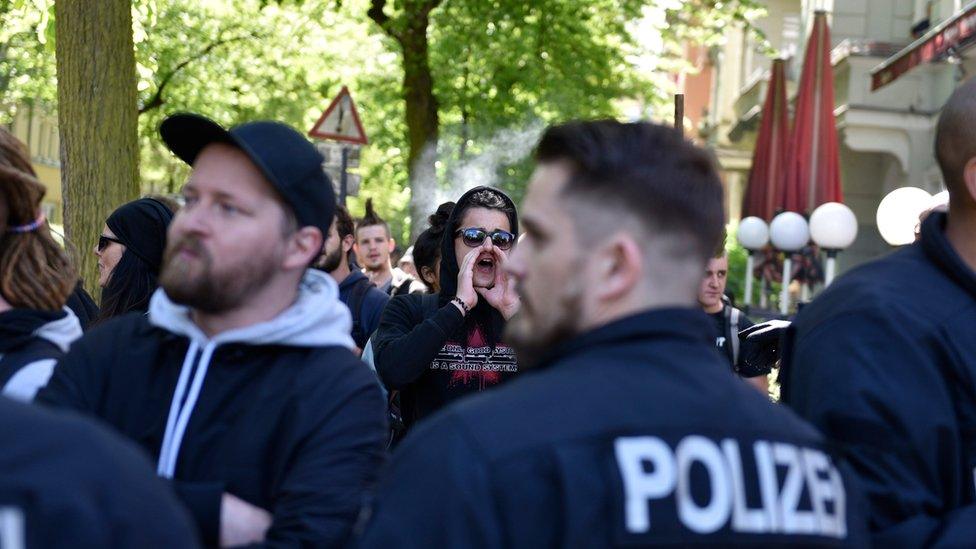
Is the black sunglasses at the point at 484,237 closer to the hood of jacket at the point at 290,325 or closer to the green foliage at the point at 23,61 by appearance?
the hood of jacket at the point at 290,325

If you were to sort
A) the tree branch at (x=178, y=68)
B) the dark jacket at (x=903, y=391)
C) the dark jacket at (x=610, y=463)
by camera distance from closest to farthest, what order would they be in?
1. the dark jacket at (x=610, y=463)
2. the dark jacket at (x=903, y=391)
3. the tree branch at (x=178, y=68)

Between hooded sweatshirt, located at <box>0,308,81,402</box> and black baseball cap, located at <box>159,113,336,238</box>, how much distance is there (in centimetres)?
53

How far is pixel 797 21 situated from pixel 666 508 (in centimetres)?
3600

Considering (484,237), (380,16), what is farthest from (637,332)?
(380,16)

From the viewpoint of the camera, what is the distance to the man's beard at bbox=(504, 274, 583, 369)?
2551 mm

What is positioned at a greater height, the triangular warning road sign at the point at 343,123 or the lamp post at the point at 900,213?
the triangular warning road sign at the point at 343,123

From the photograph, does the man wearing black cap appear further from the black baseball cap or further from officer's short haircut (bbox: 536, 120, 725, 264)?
officer's short haircut (bbox: 536, 120, 725, 264)

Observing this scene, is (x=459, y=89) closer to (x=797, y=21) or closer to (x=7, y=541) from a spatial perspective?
(x=797, y=21)

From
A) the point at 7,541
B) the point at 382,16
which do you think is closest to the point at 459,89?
the point at 382,16

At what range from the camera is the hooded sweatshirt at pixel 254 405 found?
3221mm

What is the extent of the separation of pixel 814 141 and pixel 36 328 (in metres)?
13.3

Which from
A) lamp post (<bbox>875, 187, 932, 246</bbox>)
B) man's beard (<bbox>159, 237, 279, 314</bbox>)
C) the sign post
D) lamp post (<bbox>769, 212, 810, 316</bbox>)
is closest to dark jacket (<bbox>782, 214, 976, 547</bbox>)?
man's beard (<bbox>159, 237, 279, 314</bbox>)

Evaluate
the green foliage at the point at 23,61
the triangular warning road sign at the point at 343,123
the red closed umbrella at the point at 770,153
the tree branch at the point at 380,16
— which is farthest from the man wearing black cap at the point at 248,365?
the tree branch at the point at 380,16

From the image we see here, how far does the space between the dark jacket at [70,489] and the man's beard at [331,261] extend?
6015 mm
